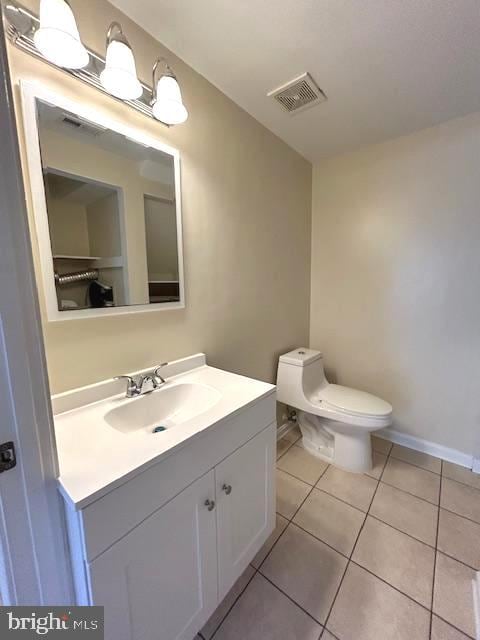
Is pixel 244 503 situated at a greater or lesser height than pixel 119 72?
lesser

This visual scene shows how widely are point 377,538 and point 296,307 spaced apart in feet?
4.77

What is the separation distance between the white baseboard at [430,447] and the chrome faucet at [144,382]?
1826 mm

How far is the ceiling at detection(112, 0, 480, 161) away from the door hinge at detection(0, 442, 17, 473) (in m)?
1.44

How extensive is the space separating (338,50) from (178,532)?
191 centimetres

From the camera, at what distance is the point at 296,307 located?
2.14 meters

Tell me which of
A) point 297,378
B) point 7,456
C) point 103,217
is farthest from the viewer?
point 297,378

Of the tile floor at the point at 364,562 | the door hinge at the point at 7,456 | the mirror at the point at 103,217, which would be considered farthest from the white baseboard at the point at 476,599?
the mirror at the point at 103,217

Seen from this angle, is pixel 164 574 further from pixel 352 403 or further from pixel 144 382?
pixel 352 403

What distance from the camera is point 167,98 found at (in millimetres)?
1033

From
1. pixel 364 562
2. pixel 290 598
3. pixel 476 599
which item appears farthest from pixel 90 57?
pixel 476 599

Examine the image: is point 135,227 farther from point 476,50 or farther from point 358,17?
point 476,50

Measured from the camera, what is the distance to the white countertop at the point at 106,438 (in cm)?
61

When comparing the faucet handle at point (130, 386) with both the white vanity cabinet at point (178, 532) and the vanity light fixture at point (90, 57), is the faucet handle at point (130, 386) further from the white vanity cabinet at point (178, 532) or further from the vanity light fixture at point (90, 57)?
the vanity light fixture at point (90, 57)

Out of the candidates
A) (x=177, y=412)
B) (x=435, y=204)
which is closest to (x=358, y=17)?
(x=435, y=204)
